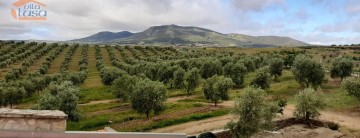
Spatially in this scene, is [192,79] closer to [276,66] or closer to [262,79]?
[262,79]

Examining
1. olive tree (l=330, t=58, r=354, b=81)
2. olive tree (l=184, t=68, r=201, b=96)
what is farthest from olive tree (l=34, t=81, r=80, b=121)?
olive tree (l=330, t=58, r=354, b=81)

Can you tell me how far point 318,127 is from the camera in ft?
171

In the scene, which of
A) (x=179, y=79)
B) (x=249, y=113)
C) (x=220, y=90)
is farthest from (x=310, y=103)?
(x=179, y=79)

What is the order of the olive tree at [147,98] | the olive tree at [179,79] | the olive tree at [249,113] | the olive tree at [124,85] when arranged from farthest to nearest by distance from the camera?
A: 1. the olive tree at [179,79]
2. the olive tree at [124,85]
3. the olive tree at [147,98]
4. the olive tree at [249,113]

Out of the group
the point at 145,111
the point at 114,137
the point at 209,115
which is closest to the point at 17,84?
the point at 145,111

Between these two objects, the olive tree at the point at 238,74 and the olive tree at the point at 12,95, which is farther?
the olive tree at the point at 238,74

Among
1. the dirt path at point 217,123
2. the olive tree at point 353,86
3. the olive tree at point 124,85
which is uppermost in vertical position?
the olive tree at point 353,86

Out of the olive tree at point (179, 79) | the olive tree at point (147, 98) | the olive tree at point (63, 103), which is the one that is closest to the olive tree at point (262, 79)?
the olive tree at point (179, 79)

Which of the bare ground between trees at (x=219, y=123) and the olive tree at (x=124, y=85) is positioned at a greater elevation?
the olive tree at (x=124, y=85)

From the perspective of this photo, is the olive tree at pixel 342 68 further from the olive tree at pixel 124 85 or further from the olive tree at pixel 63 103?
the olive tree at pixel 63 103

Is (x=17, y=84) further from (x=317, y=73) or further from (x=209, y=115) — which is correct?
(x=317, y=73)

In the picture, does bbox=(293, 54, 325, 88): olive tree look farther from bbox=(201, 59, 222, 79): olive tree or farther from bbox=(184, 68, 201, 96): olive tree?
bbox=(201, 59, 222, 79): olive tree

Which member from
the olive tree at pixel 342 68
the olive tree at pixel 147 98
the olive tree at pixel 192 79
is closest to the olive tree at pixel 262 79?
the olive tree at pixel 192 79

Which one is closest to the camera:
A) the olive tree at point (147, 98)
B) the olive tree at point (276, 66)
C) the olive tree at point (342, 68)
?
the olive tree at point (147, 98)
